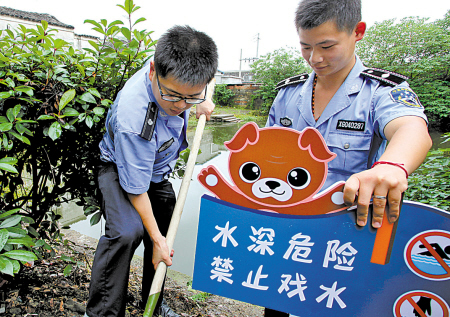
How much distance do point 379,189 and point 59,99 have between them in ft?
5.47

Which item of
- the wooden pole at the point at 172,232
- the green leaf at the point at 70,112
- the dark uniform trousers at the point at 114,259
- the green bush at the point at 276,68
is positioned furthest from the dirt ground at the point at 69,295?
the green bush at the point at 276,68

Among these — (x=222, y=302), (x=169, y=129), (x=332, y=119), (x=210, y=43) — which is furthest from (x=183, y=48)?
(x=222, y=302)

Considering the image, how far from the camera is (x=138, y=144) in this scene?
1144mm

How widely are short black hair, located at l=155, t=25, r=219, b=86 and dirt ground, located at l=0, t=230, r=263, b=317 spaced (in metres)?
1.47

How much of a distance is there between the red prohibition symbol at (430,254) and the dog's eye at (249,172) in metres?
0.59

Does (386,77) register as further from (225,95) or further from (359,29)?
(225,95)

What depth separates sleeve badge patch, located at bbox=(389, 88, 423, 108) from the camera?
95cm

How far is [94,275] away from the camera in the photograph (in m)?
1.12

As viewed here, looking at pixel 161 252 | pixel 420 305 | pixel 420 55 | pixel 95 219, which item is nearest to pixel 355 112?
pixel 420 305

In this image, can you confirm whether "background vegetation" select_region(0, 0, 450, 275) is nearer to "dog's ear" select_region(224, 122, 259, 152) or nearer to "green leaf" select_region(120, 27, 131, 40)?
"green leaf" select_region(120, 27, 131, 40)

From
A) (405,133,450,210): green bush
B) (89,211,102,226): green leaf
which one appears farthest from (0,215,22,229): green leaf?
(405,133,450,210): green bush

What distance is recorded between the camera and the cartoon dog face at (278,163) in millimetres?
967

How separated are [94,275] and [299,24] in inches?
54.9

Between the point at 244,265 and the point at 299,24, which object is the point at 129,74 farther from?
the point at 244,265
